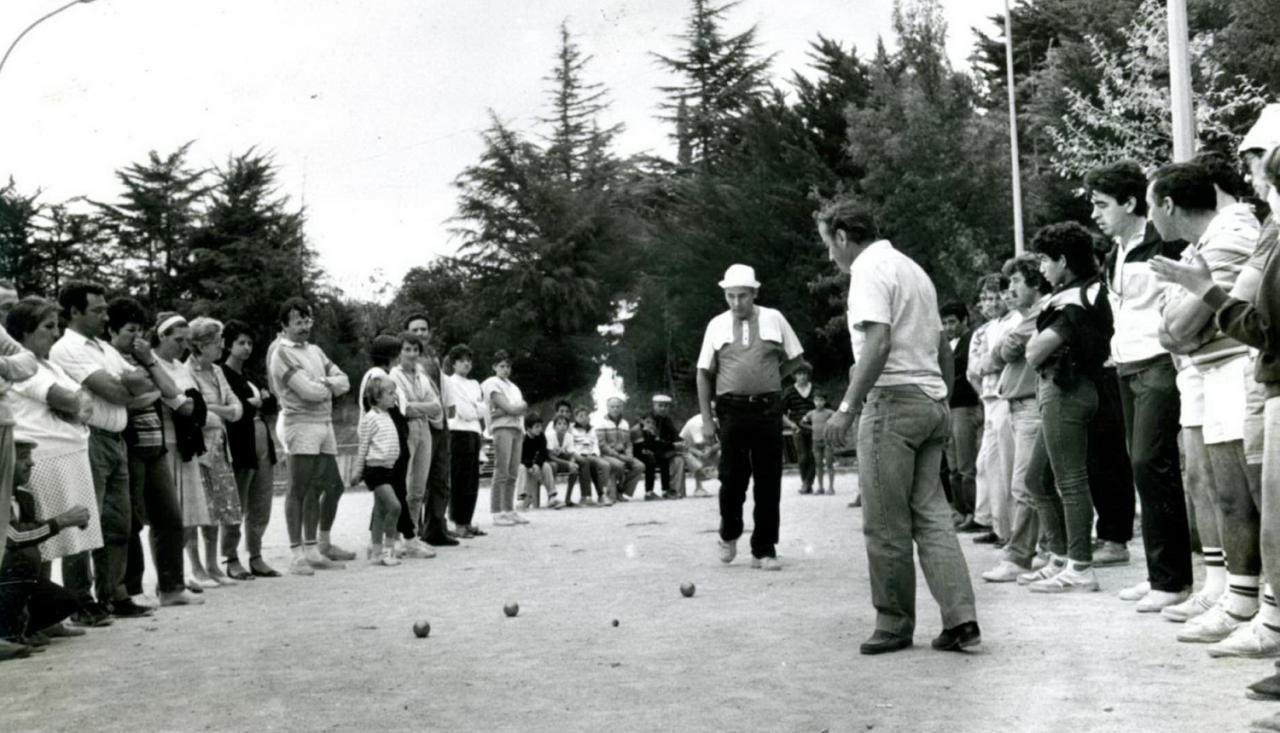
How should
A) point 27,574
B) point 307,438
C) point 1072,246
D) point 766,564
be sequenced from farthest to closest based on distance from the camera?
point 307,438 → point 766,564 → point 1072,246 → point 27,574

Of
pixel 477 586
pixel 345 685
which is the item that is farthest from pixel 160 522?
pixel 345 685

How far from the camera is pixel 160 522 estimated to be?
8.37 metres

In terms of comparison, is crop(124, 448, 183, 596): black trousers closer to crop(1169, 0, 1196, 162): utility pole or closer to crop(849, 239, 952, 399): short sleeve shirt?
crop(849, 239, 952, 399): short sleeve shirt

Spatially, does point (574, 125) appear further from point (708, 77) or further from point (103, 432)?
point (103, 432)

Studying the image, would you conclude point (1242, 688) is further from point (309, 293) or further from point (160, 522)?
point (309, 293)

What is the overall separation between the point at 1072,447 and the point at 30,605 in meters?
5.70

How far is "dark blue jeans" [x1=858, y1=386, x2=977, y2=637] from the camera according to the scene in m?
6.03

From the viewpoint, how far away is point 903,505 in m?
6.08

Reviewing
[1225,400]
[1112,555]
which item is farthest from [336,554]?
[1225,400]

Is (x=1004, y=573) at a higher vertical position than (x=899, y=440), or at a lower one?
lower

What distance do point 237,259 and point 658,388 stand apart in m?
14.3

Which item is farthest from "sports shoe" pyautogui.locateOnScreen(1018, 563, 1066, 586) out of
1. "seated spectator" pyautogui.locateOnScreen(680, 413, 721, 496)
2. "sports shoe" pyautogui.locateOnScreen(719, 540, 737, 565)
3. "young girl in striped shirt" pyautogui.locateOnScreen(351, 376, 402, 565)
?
"seated spectator" pyautogui.locateOnScreen(680, 413, 721, 496)

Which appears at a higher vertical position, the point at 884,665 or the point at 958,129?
the point at 958,129

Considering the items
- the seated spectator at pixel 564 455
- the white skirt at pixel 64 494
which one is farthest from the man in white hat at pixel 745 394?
the seated spectator at pixel 564 455
